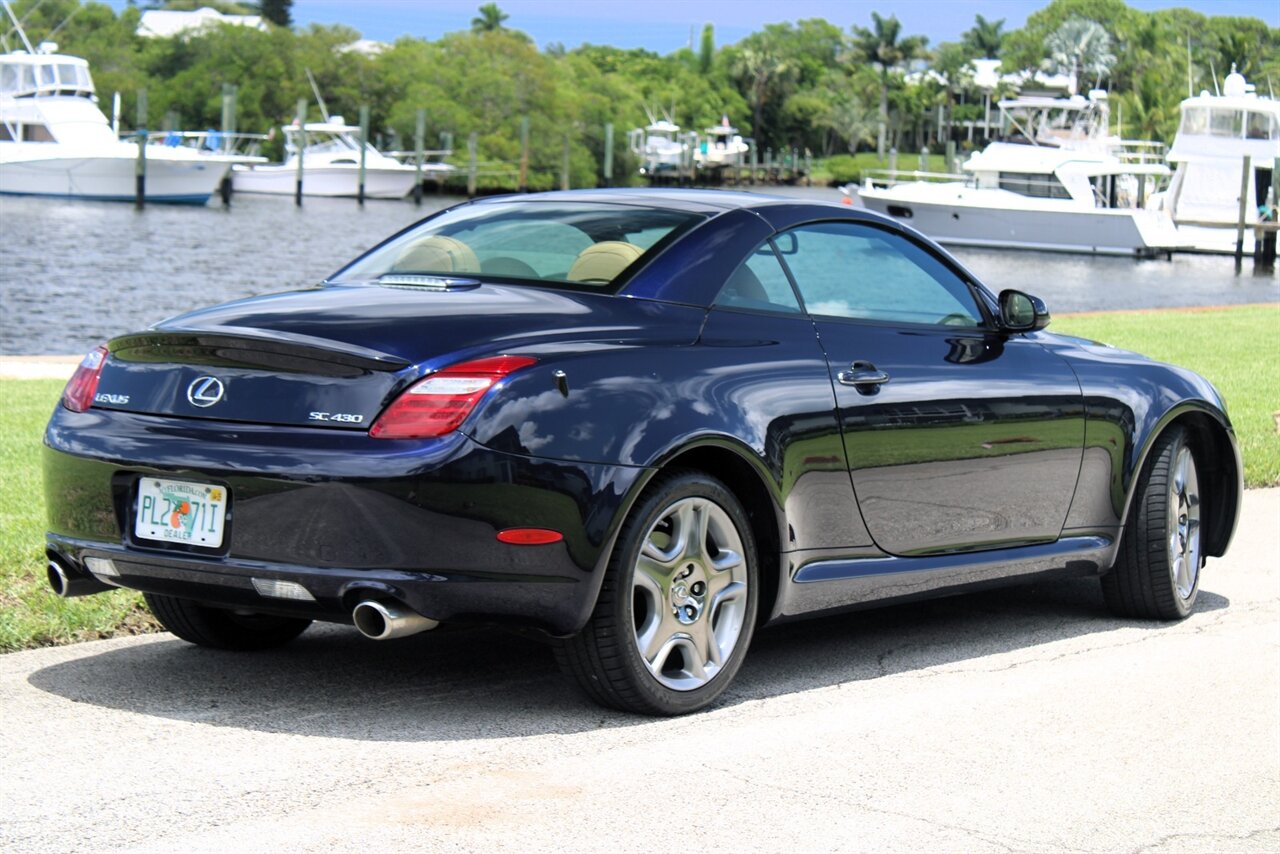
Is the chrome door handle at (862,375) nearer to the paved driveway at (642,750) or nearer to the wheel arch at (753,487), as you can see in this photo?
the wheel arch at (753,487)

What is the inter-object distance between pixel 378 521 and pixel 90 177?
253ft

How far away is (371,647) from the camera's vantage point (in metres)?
6.39

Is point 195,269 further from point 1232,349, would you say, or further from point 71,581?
point 71,581

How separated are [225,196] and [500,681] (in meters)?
85.6

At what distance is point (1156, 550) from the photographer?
24.0 ft

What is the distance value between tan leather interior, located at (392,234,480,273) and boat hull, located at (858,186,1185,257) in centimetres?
6024

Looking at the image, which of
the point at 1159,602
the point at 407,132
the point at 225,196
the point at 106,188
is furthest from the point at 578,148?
the point at 1159,602

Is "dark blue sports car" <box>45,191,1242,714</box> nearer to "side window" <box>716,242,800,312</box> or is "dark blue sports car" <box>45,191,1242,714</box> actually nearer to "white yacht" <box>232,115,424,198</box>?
"side window" <box>716,242,800,312</box>

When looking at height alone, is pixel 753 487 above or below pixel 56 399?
above

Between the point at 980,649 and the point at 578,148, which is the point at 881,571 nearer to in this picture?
the point at 980,649

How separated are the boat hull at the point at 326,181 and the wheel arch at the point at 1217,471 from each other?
3642 inches

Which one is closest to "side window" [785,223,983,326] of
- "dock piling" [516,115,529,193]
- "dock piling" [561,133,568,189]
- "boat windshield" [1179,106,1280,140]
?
"boat windshield" [1179,106,1280,140]

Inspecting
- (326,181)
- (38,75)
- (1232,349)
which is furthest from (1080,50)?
(1232,349)

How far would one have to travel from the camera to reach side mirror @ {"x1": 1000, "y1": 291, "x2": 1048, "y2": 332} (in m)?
6.88
